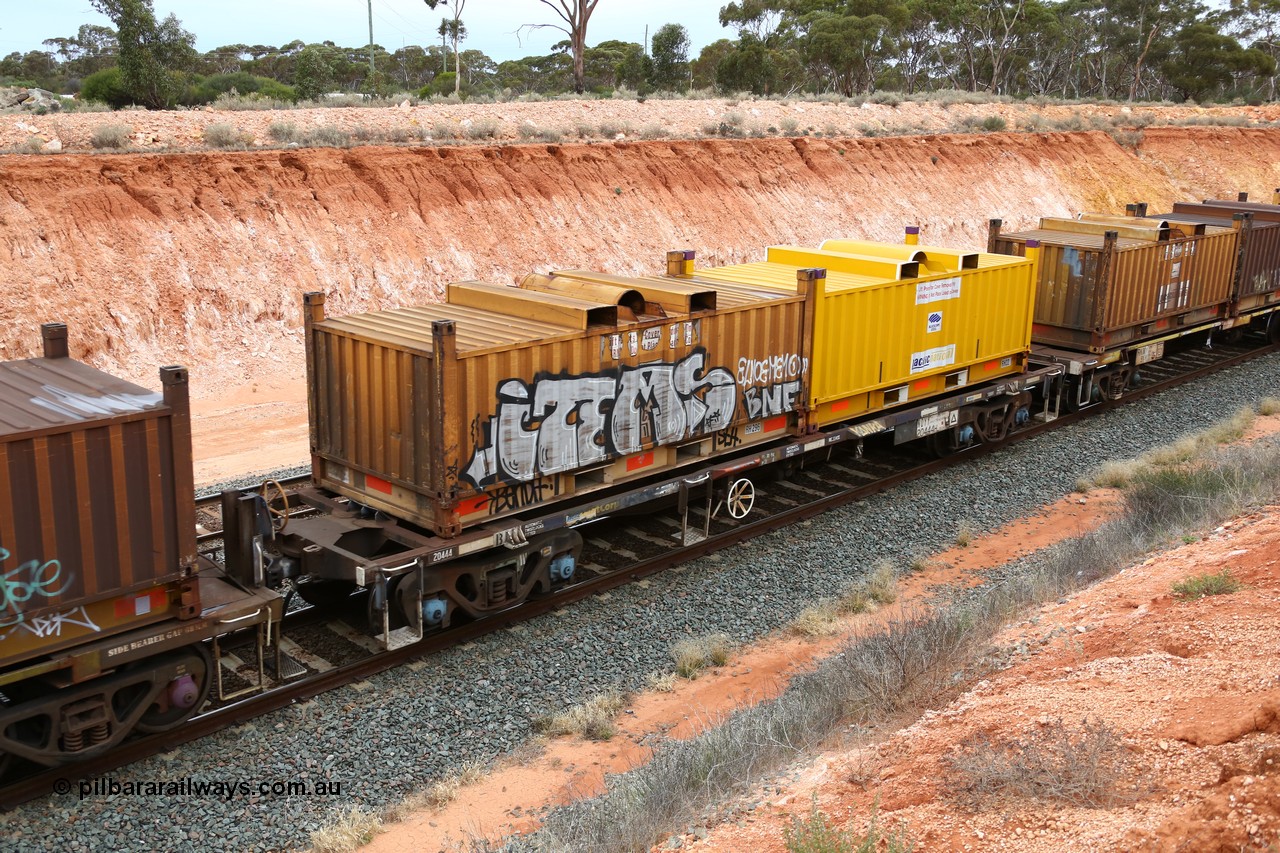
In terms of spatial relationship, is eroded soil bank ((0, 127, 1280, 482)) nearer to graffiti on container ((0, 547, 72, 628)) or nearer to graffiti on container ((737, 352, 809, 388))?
graffiti on container ((737, 352, 809, 388))

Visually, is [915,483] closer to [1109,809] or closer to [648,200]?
[1109,809]

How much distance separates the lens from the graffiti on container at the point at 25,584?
24.6ft

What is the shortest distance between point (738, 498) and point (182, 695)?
709 centimetres

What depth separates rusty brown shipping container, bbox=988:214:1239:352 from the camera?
19094 mm

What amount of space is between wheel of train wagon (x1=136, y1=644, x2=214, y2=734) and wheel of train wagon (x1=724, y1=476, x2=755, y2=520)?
666 centimetres

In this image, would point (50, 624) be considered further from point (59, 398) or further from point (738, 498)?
point (738, 498)

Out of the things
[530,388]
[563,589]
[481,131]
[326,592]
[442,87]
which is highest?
[442,87]

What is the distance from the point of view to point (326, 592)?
1122cm

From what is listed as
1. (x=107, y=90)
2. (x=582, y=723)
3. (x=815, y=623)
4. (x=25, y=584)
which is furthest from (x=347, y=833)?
(x=107, y=90)

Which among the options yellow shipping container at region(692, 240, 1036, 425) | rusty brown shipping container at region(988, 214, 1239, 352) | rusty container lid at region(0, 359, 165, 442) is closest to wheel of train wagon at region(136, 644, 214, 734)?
rusty container lid at region(0, 359, 165, 442)

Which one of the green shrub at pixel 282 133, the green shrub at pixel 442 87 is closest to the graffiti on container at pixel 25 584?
the green shrub at pixel 282 133

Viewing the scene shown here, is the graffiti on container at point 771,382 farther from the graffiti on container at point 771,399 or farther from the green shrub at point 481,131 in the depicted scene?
the green shrub at point 481,131

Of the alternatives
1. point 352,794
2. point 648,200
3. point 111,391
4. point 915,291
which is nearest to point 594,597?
point 352,794

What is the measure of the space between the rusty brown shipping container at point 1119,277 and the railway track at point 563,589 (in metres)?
→ 1.67
